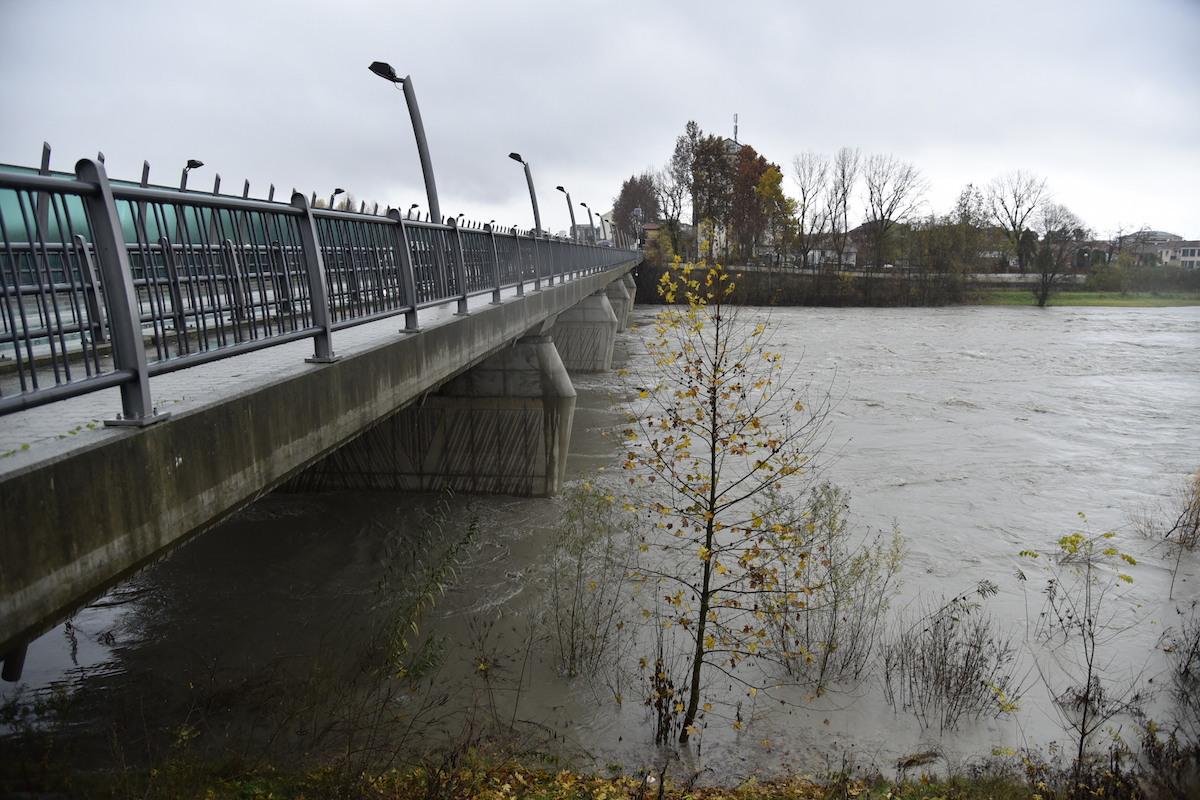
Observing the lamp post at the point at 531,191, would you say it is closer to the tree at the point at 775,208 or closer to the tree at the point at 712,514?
the tree at the point at 712,514

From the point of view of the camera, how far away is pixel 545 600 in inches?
384

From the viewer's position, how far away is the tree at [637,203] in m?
117

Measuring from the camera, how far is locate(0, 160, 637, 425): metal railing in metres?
3.35

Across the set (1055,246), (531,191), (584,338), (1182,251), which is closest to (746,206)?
(1055,246)

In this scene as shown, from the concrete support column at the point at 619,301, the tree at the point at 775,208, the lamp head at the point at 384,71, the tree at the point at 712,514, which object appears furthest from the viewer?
the tree at the point at 775,208

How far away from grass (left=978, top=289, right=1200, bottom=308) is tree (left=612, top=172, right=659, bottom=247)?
5279cm

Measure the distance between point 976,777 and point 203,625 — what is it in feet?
26.1

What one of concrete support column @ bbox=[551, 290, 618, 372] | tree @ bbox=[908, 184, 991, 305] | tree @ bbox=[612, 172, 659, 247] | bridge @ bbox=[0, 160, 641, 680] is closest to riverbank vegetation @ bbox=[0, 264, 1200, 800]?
bridge @ bbox=[0, 160, 641, 680]

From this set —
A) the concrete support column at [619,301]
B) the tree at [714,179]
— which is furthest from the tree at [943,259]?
the concrete support column at [619,301]

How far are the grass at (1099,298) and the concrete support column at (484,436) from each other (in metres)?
62.5

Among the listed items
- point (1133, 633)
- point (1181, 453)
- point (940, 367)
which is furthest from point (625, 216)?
point (1133, 633)

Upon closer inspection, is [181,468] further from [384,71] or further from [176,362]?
[384,71]

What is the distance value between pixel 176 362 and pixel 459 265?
5.59m

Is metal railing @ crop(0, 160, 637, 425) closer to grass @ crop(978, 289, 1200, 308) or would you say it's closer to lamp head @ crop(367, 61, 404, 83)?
lamp head @ crop(367, 61, 404, 83)
